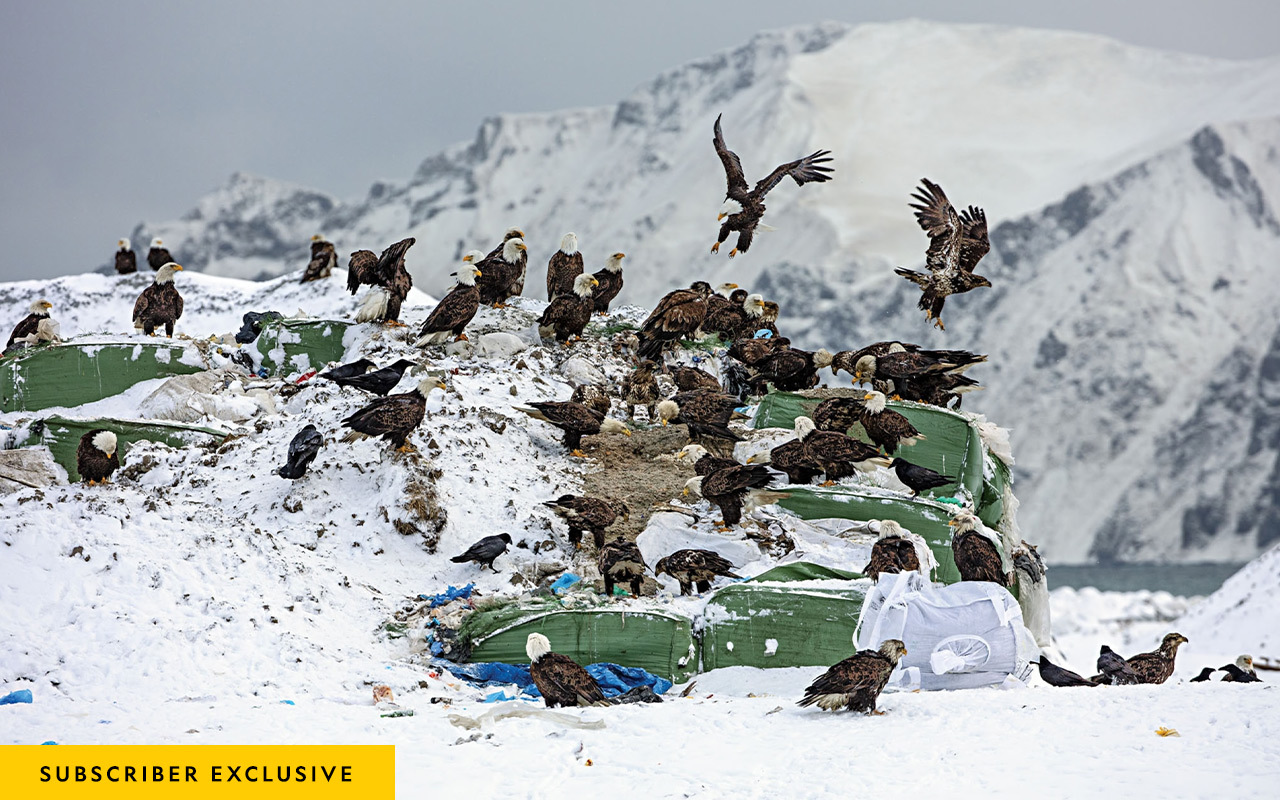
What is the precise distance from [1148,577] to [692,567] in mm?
88834

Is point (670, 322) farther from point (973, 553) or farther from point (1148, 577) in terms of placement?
point (1148, 577)

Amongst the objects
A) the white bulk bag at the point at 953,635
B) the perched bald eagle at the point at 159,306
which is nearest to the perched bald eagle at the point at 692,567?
the white bulk bag at the point at 953,635

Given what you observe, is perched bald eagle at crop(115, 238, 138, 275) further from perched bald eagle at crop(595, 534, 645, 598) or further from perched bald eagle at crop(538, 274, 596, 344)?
perched bald eagle at crop(595, 534, 645, 598)

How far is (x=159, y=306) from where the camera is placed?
1700 centimetres

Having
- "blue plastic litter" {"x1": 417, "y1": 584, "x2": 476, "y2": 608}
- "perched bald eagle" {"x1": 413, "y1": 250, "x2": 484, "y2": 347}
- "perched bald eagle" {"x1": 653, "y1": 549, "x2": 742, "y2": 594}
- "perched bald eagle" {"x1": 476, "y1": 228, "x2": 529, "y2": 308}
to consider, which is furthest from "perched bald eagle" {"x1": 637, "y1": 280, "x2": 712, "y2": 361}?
"blue plastic litter" {"x1": 417, "y1": 584, "x2": 476, "y2": 608}

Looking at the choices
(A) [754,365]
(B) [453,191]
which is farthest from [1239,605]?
(B) [453,191]

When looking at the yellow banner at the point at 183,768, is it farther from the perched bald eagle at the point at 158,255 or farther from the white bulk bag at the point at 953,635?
the perched bald eagle at the point at 158,255

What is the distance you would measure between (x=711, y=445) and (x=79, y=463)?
6.63 m

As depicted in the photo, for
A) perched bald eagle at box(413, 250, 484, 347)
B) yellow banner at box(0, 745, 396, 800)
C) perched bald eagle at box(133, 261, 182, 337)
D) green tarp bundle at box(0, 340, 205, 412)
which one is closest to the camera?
yellow banner at box(0, 745, 396, 800)

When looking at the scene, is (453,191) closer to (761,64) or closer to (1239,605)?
(761,64)

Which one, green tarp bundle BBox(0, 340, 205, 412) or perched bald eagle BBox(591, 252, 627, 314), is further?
perched bald eagle BBox(591, 252, 627, 314)

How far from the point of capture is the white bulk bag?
8.96m

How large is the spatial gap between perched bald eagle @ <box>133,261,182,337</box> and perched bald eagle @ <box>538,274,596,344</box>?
5595mm

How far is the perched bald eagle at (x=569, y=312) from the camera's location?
15.8 m
